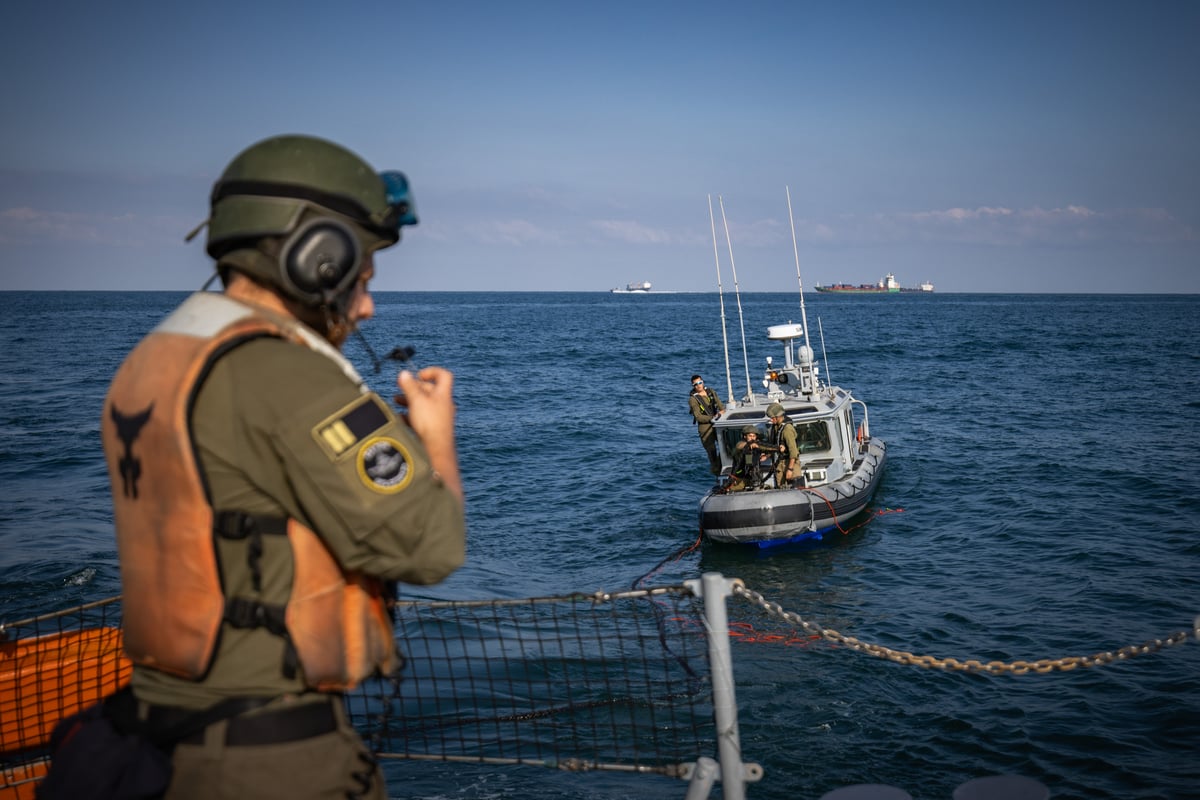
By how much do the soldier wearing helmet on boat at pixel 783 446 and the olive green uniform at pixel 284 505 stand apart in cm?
1609

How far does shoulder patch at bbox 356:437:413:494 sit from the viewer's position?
188cm

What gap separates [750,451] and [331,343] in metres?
16.0

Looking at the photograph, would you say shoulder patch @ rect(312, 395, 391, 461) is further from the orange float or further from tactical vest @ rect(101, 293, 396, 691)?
the orange float

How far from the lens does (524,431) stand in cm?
3512

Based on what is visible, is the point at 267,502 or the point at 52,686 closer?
the point at 267,502

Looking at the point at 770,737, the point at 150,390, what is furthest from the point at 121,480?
the point at 770,737

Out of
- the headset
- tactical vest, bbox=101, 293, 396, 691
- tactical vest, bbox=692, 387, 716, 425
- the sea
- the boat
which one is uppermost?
the headset

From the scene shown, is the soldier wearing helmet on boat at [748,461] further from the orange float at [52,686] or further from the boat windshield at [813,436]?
the orange float at [52,686]

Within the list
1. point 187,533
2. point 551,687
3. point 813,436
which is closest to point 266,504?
point 187,533

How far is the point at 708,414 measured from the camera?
1859 centimetres

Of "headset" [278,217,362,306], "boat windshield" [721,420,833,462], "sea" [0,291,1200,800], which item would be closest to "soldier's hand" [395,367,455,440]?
"headset" [278,217,362,306]

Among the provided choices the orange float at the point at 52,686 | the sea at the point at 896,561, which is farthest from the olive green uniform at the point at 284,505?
the sea at the point at 896,561

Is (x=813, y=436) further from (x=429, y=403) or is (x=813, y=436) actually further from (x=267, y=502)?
(x=267, y=502)

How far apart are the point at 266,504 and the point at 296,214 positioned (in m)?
0.67
